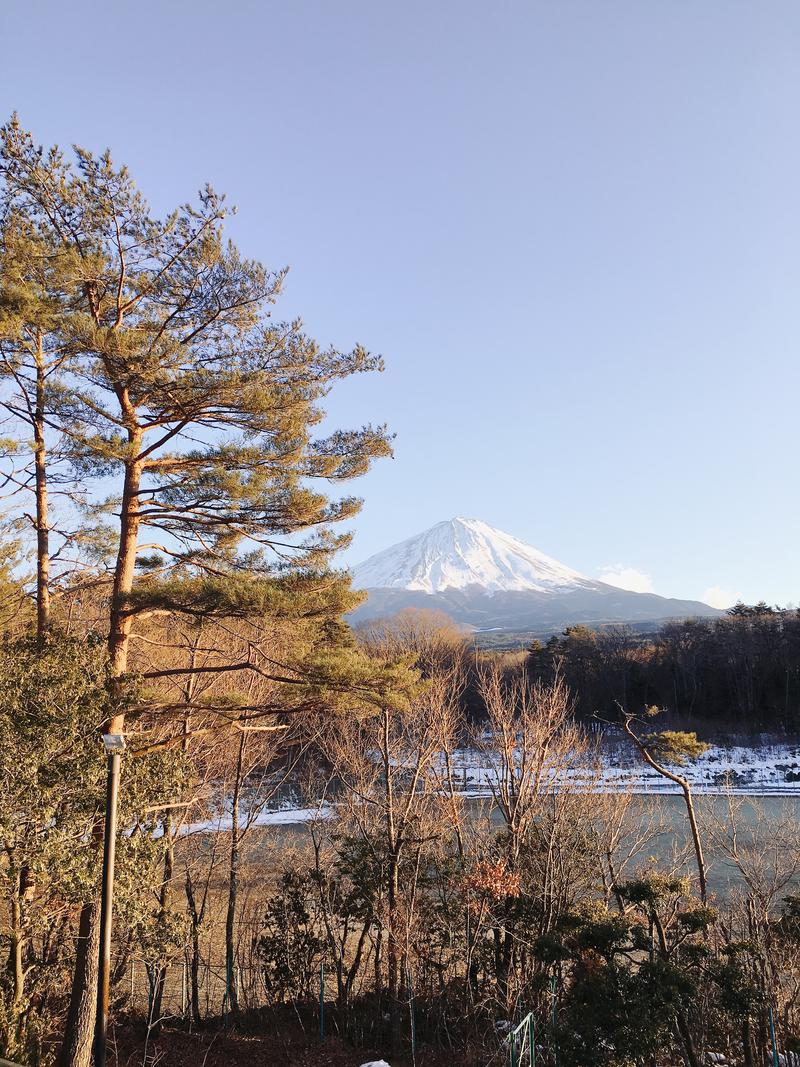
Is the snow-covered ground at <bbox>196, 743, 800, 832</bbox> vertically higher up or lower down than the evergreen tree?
→ lower down

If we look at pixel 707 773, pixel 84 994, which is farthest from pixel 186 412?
pixel 707 773

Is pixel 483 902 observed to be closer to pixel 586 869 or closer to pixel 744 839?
pixel 586 869

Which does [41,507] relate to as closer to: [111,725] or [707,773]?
[111,725]

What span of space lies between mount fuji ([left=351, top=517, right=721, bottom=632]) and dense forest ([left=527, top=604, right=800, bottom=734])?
71.1 metres

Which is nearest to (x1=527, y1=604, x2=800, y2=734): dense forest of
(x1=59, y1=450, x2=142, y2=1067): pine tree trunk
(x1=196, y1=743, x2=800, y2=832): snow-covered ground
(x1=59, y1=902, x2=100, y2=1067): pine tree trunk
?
(x1=196, y1=743, x2=800, y2=832): snow-covered ground

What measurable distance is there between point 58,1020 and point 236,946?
239 inches

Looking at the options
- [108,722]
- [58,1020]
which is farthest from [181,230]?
[58,1020]

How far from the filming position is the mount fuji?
140000 millimetres

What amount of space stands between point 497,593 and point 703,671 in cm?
12000

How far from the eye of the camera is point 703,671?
154ft

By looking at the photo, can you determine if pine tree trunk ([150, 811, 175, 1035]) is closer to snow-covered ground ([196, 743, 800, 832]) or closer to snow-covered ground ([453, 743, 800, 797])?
snow-covered ground ([196, 743, 800, 832])

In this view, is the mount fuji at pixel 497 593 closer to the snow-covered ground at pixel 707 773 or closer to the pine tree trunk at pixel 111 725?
the snow-covered ground at pixel 707 773

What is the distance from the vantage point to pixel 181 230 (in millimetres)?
7812

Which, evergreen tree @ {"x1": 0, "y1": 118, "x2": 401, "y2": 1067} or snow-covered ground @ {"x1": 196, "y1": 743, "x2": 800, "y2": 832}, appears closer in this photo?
evergreen tree @ {"x1": 0, "y1": 118, "x2": 401, "y2": 1067}
